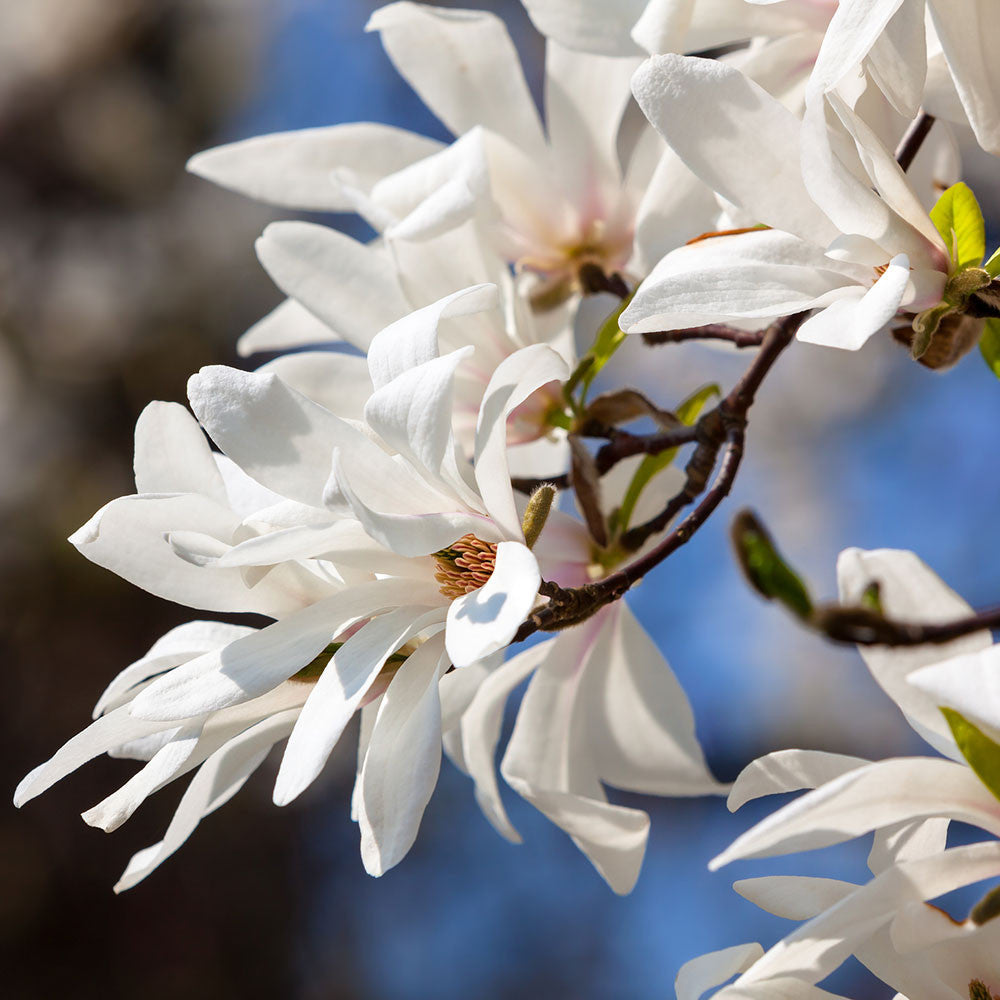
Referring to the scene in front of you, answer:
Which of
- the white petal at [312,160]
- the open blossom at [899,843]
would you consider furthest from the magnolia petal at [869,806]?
the white petal at [312,160]

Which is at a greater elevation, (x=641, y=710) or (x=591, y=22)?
(x=591, y=22)

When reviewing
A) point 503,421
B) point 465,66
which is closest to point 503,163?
point 465,66

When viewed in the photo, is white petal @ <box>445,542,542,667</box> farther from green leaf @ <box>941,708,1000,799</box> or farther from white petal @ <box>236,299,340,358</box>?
white petal @ <box>236,299,340,358</box>

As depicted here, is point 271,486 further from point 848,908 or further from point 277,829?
point 277,829

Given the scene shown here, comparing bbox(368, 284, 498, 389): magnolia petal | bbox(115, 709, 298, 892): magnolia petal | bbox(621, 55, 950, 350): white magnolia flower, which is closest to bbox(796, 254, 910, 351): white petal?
bbox(621, 55, 950, 350): white magnolia flower

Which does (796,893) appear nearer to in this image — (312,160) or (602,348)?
(602,348)
